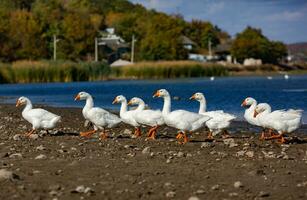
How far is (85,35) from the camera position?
114 meters

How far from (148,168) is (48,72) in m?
61.2

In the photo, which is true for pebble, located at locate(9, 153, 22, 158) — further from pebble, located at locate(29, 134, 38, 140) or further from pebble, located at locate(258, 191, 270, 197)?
pebble, located at locate(258, 191, 270, 197)

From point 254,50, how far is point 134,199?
138 m

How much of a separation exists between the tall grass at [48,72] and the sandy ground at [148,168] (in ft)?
175

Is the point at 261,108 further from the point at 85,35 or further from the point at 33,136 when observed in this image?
the point at 85,35

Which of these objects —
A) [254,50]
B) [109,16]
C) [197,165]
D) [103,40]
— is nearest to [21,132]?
[197,165]

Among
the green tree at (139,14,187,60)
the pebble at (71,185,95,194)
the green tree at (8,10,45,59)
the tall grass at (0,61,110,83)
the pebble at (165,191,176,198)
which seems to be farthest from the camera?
the green tree at (139,14,187,60)

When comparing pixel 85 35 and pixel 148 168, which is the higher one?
pixel 85 35

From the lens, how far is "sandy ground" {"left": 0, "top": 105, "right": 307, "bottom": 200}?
9.50 metres

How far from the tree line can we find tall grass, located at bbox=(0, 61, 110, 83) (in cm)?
2598

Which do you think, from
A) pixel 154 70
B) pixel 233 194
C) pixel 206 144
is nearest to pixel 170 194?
pixel 233 194

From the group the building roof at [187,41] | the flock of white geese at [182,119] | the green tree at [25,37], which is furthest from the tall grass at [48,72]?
the building roof at [187,41]

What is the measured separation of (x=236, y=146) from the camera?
1533cm

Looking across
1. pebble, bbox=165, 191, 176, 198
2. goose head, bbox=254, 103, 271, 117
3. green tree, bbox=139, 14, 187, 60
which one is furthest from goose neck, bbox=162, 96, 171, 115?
green tree, bbox=139, 14, 187, 60
